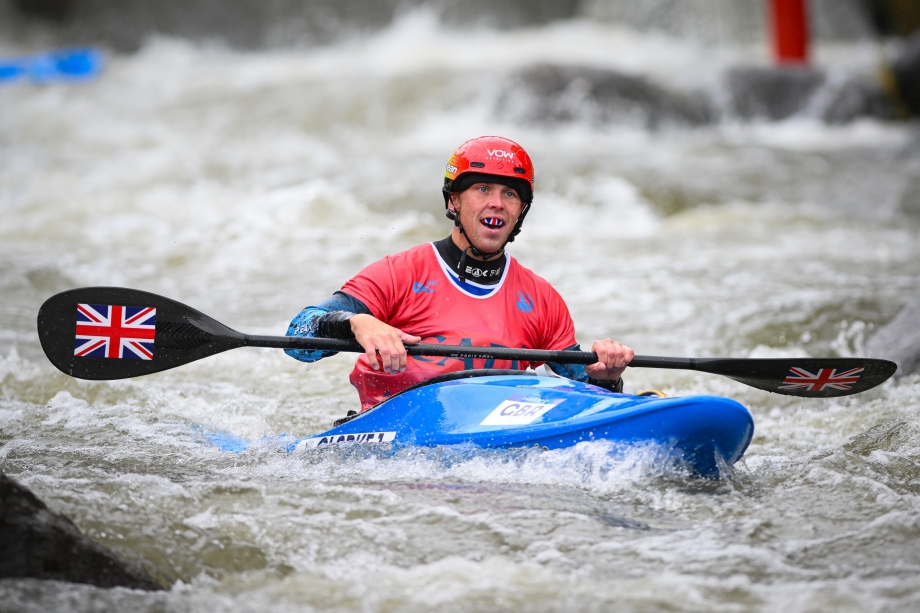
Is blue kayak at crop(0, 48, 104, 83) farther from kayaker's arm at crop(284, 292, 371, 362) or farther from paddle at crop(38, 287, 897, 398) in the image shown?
kayaker's arm at crop(284, 292, 371, 362)

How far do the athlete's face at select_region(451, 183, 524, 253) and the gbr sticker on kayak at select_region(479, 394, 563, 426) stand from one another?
615 millimetres

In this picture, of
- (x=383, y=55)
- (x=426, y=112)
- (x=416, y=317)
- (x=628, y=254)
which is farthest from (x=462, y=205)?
(x=383, y=55)

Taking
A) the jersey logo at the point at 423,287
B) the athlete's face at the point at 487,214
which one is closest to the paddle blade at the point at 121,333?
the jersey logo at the point at 423,287

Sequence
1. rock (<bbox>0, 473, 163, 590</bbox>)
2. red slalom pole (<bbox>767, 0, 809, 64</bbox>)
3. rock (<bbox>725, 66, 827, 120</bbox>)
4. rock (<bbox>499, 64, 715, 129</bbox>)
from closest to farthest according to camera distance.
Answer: rock (<bbox>0, 473, 163, 590</bbox>), rock (<bbox>499, 64, 715, 129</bbox>), rock (<bbox>725, 66, 827, 120</bbox>), red slalom pole (<bbox>767, 0, 809, 64</bbox>)

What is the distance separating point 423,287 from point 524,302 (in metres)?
0.39

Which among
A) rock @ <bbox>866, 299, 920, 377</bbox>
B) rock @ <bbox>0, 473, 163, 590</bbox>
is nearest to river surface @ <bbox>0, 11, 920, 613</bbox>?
rock @ <bbox>0, 473, 163, 590</bbox>

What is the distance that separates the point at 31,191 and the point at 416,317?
8252mm

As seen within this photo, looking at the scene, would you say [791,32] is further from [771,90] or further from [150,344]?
[150,344]

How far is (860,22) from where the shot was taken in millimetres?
18781

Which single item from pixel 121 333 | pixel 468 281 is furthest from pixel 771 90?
pixel 121 333

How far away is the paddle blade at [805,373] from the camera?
3797 millimetres

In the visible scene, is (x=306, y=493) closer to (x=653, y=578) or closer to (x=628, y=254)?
(x=653, y=578)

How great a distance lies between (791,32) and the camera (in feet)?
53.8

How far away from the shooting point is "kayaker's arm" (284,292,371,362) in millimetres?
3525
